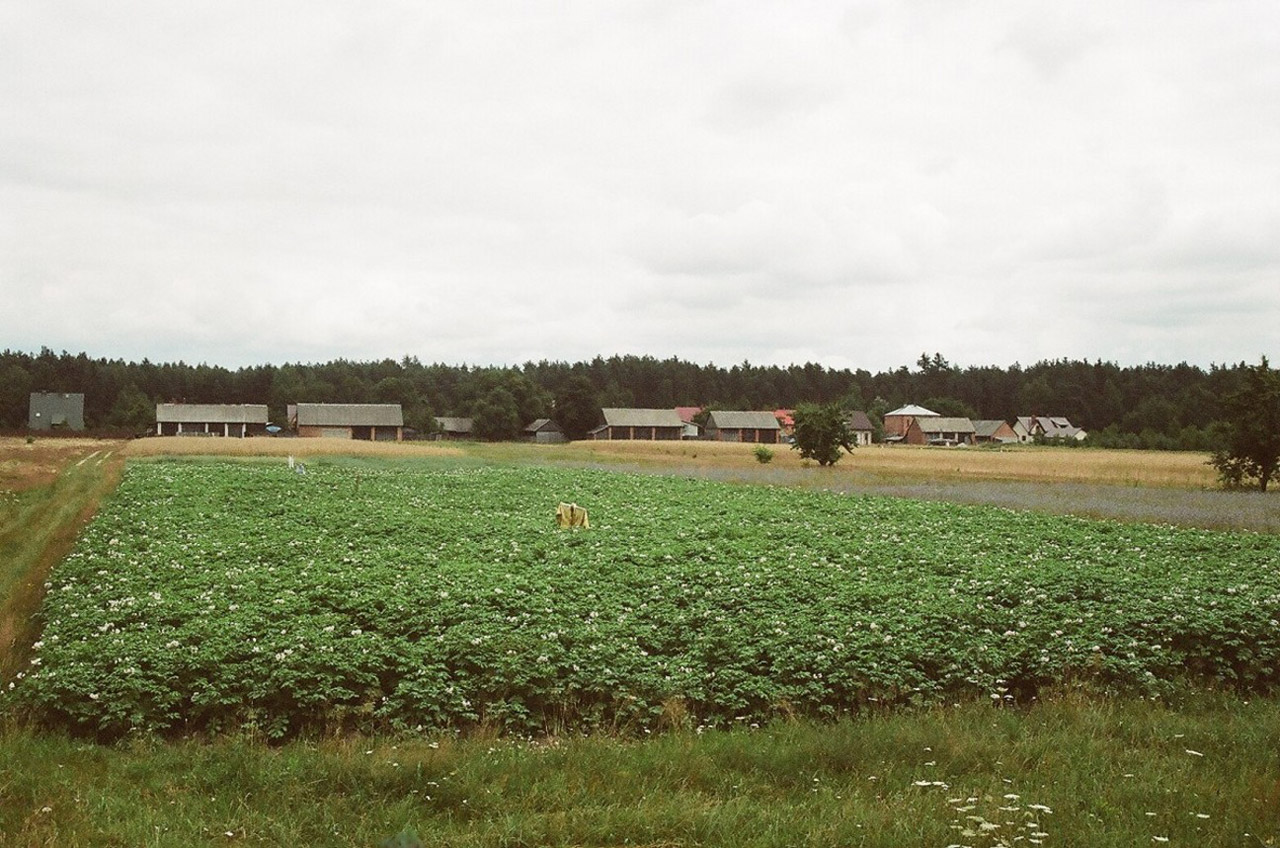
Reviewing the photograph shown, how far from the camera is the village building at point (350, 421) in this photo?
431 feet

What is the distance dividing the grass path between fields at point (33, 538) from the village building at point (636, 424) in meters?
89.3

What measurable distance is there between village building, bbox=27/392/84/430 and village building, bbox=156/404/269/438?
42.0ft

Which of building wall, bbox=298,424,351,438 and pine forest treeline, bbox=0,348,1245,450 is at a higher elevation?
pine forest treeline, bbox=0,348,1245,450

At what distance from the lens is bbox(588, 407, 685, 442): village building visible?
138 m

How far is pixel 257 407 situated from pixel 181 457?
77587 mm

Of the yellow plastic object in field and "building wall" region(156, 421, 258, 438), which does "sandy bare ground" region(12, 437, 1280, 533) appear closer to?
the yellow plastic object in field

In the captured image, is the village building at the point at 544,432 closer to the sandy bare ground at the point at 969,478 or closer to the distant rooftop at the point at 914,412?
the sandy bare ground at the point at 969,478

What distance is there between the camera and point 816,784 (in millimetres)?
8867

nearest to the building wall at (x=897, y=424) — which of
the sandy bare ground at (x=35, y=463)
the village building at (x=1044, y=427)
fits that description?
the village building at (x=1044, y=427)

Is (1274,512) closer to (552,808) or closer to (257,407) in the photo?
(552,808)

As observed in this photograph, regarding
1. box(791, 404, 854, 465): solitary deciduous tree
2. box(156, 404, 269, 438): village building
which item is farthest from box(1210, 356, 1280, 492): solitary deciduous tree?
box(156, 404, 269, 438): village building

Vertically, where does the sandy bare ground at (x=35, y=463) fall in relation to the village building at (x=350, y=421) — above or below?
below

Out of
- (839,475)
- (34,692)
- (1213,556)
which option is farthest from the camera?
(839,475)

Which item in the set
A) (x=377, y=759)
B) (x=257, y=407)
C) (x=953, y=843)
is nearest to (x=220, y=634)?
(x=377, y=759)
